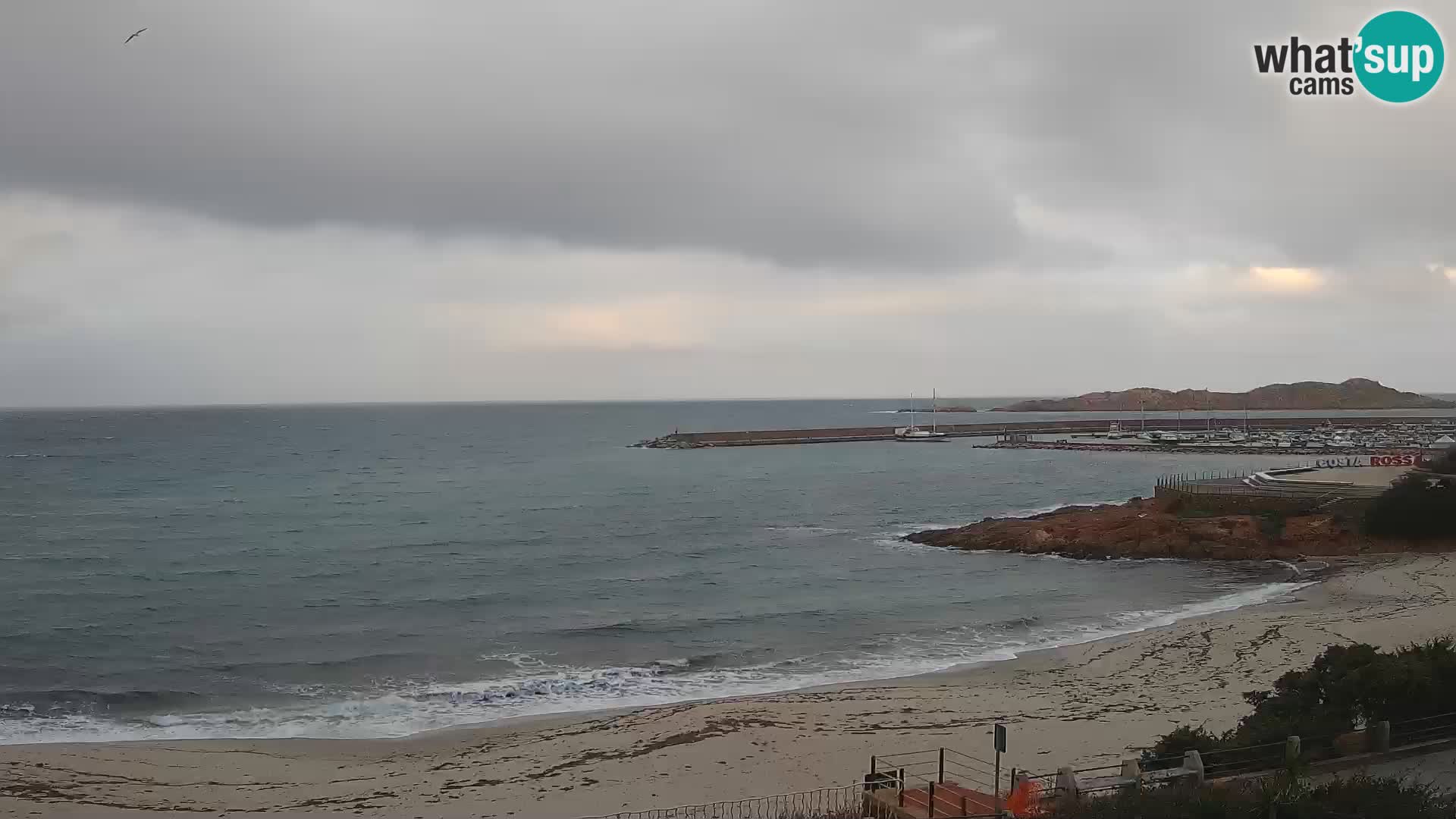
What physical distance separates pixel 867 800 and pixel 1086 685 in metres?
10.6

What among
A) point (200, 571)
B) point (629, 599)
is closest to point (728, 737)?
point (629, 599)

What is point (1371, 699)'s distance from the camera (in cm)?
1338

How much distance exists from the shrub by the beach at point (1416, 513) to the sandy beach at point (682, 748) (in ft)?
50.6

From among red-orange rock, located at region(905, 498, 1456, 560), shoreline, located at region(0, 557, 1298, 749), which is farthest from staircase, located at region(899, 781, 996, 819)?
red-orange rock, located at region(905, 498, 1456, 560)

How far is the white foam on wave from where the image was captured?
63.5 ft

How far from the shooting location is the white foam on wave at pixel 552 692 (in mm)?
19344

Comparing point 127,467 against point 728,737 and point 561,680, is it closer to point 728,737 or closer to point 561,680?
point 561,680

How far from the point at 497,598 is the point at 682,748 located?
56.2 ft

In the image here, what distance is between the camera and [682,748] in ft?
57.2

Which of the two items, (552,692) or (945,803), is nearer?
(945,803)

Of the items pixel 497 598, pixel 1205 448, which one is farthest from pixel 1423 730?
pixel 1205 448

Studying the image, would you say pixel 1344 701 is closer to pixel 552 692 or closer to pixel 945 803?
pixel 945 803

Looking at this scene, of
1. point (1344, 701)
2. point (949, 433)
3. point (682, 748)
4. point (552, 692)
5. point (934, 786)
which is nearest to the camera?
point (934, 786)

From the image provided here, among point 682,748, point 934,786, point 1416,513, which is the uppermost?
point 1416,513
